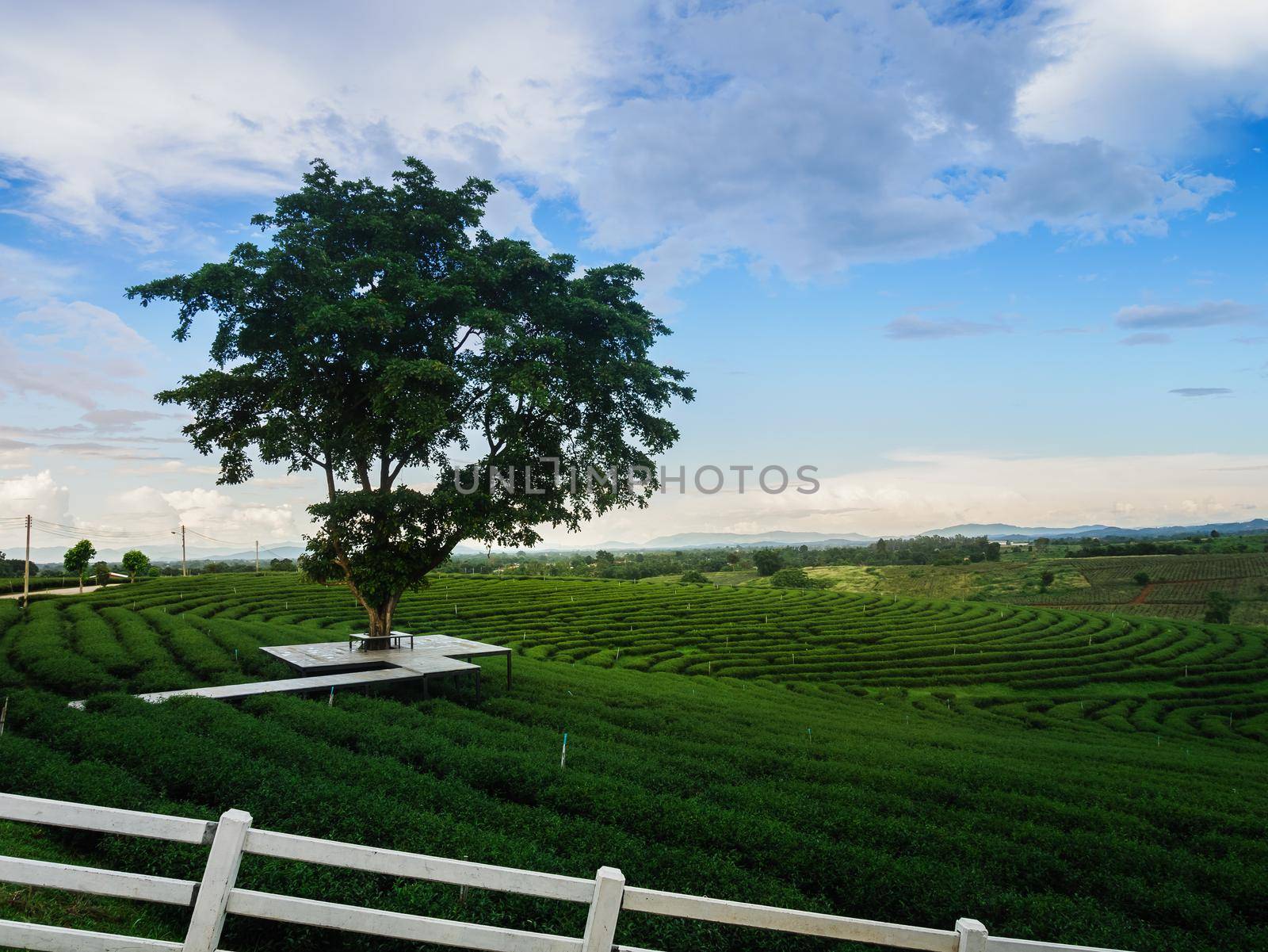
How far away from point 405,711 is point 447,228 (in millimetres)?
16425

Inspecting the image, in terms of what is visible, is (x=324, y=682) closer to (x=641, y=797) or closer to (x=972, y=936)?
(x=641, y=797)

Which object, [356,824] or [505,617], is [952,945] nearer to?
[356,824]

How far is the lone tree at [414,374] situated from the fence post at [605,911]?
16.3 meters

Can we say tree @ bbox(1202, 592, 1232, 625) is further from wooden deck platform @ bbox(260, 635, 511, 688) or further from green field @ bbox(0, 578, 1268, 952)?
wooden deck platform @ bbox(260, 635, 511, 688)

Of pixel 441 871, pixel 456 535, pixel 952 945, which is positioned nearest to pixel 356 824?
pixel 441 871

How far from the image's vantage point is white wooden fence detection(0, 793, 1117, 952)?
4.19 meters

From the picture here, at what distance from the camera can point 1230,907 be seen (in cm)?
859

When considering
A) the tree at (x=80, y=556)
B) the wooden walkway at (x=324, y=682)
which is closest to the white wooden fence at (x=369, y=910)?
the wooden walkway at (x=324, y=682)

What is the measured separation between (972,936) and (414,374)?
726 inches

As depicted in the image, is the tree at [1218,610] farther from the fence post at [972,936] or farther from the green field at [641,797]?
the fence post at [972,936]

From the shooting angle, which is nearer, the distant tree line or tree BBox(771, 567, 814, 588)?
tree BBox(771, 567, 814, 588)

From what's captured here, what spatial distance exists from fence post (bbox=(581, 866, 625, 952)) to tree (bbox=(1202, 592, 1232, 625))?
10603cm

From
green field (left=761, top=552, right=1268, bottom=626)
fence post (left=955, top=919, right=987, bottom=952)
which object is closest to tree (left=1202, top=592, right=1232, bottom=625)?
green field (left=761, top=552, right=1268, bottom=626)

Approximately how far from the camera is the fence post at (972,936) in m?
4.29
